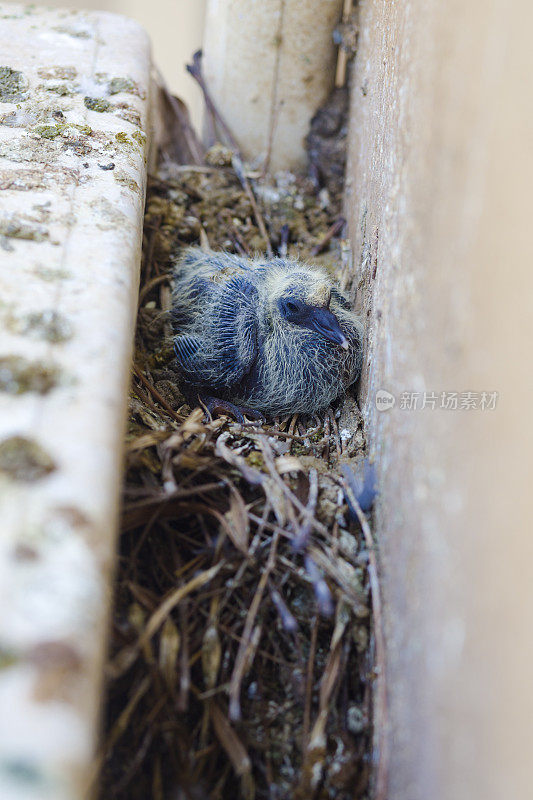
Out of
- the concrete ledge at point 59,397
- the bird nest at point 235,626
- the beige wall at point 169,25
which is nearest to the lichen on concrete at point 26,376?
the concrete ledge at point 59,397

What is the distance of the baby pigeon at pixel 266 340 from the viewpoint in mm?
1513

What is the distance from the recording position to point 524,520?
1.86 ft

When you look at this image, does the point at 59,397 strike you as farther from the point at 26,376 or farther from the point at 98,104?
the point at 98,104

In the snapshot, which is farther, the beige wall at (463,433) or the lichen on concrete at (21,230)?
the lichen on concrete at (21,230)

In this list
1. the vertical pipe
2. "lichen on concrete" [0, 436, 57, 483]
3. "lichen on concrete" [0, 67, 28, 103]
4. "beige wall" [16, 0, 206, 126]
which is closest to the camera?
"lichen on concrete" [0, 436, 57, 483]

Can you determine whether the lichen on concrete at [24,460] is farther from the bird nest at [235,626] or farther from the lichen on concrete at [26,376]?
the bird nest at [235,626]

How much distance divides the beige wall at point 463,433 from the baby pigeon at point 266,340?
452 mm

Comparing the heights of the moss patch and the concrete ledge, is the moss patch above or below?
above

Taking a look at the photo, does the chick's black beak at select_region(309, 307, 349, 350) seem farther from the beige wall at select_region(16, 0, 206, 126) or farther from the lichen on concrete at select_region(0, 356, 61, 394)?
the beige wall at select_region(16, 0, 206, 126)

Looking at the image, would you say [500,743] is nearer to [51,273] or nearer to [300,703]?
[300,703]

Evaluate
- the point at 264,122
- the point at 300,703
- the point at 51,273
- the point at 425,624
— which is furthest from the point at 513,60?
the point at 264,122

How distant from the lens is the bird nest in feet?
2.80

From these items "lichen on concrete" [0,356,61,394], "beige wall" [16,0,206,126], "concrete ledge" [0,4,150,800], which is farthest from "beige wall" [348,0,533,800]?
"beige wall" [16,0,206,126]

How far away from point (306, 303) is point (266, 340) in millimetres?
122
